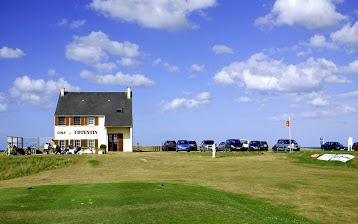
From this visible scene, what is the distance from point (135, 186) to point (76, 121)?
48.2 m

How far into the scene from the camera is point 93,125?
233ft

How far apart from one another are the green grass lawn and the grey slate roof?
47323 millimetres

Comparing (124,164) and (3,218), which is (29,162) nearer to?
(124,164)

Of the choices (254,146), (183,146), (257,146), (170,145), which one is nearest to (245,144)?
(254,146)

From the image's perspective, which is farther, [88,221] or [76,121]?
[76,121]

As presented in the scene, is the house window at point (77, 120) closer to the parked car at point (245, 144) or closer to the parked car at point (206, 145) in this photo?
the parked car at point (206, 145)

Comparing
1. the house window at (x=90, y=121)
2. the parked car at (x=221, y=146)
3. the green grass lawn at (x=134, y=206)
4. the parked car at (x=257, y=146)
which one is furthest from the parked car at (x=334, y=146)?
the green grass lawn at (x=134, y=206)

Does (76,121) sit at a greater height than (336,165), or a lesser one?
greater

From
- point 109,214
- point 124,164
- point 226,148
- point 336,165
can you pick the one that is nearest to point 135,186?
point 109,214

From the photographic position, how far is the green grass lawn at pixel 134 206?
50.1 ft

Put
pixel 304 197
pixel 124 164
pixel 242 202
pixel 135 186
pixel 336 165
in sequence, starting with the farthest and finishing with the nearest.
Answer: pixel 124 164 < pixel 336 165 < pixel 135 186 < pixel 304 197 < pixel 242 202

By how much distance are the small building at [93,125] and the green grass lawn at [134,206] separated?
4657cm

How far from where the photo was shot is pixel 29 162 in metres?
47.1

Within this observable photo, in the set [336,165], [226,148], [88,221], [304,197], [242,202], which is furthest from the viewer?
[226,148]
